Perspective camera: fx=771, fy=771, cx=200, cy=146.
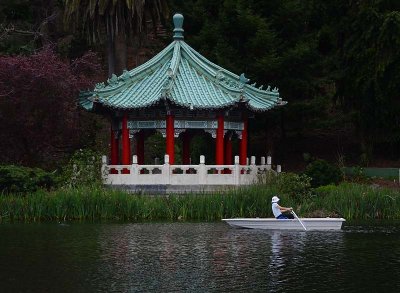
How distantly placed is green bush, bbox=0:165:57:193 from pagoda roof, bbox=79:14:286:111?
5249 mm

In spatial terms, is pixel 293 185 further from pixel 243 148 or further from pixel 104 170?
pixel 104 170

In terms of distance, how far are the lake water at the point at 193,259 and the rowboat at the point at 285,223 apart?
458 mm

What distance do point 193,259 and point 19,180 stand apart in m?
13.9

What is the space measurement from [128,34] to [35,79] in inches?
335

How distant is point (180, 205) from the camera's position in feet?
97.9

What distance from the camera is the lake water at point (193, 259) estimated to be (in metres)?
16.1

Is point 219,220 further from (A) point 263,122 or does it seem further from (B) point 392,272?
(A) point 263,122

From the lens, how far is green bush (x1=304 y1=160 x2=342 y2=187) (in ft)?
117

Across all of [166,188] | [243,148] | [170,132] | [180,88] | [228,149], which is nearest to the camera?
[166,188]

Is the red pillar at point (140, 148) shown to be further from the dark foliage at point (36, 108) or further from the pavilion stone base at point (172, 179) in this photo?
the pavilion stone base at point (172, 179)

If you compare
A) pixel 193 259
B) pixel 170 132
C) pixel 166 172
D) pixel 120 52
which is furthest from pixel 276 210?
pixel 120 52

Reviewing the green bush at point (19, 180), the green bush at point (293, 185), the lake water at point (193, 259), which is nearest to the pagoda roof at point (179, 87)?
the green bush at point (293, 185)

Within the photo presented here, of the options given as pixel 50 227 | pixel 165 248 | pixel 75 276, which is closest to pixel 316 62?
pixel 50 227

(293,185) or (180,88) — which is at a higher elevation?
(180,88)
